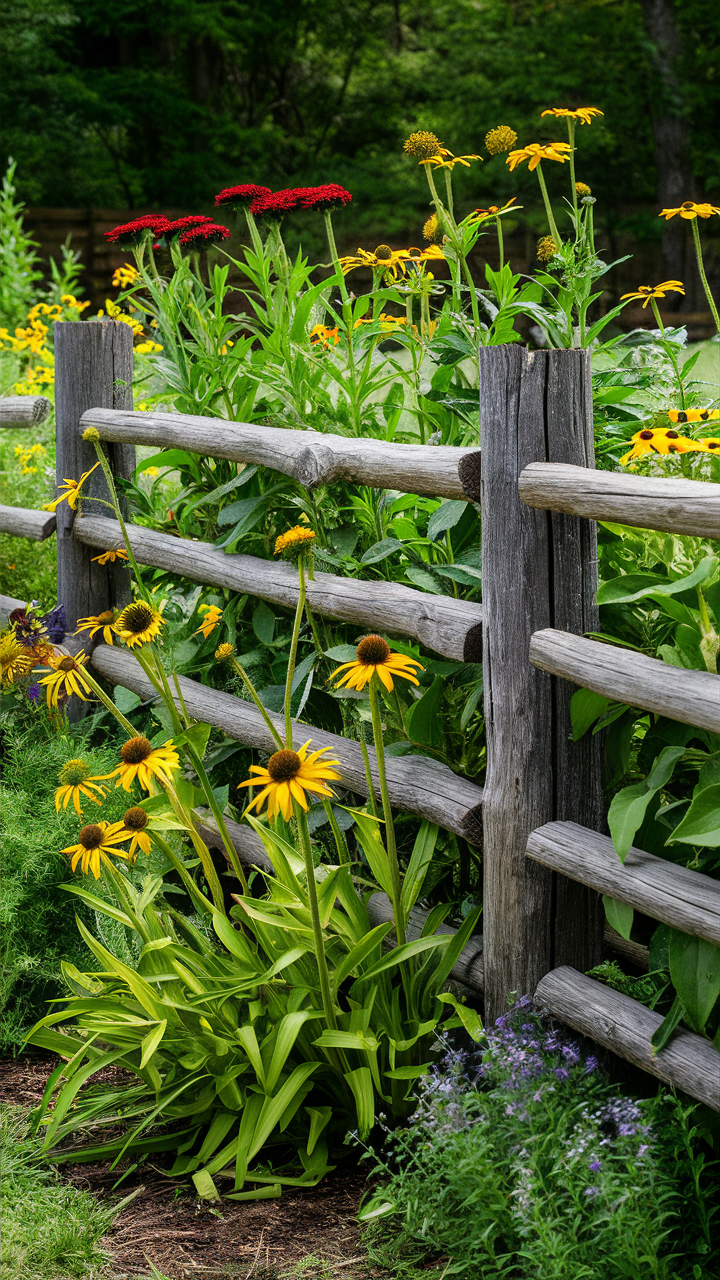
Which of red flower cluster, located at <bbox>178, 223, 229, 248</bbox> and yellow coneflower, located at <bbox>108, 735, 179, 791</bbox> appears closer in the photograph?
yellow coneflower, located at <bbox>108, 735, 179, 791</bbox>

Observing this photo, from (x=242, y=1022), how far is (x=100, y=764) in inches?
38.6

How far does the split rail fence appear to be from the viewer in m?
1.72

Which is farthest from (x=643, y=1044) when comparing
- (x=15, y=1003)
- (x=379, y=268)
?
(x=379, y=268)

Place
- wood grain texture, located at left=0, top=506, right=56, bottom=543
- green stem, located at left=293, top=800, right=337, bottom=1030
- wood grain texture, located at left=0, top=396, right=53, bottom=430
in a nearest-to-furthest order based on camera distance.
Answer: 1. green stem, located at left=293, top=800, right=337, bottom=1030
2. wood grain texture, located at left=0, top=506, right=56, bottom=543
3. wood grain texture, located at left=0, top=396, right=53, bottom=430

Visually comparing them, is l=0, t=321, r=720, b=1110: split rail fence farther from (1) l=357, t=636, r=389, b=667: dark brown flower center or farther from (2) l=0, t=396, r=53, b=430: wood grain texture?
(2) l=0, t=396, r=53, b=430: wood grain texture

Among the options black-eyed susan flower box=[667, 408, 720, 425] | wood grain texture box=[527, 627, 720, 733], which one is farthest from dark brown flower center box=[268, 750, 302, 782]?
black-eyed susan flower box=[667, 408, 720, 425]

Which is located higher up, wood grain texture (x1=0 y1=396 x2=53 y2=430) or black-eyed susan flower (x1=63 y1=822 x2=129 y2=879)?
wood grain texture (x1=0 y1=396 x2=53 y2=430)

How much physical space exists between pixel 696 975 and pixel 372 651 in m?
0.72

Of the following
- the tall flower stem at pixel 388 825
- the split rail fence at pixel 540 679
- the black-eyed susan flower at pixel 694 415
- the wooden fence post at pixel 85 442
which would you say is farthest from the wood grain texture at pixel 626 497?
the wooden fence post at pixel 85 442

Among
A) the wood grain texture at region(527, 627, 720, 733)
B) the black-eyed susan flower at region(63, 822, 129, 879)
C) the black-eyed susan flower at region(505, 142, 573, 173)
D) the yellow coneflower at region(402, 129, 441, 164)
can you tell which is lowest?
the black-eyed susan flower at region(63, 822, 129, 879)

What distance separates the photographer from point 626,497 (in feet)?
5.71

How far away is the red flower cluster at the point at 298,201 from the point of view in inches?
99.3

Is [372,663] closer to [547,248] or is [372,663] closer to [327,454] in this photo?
[327,454]

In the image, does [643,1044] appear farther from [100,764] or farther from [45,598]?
[45,598]
